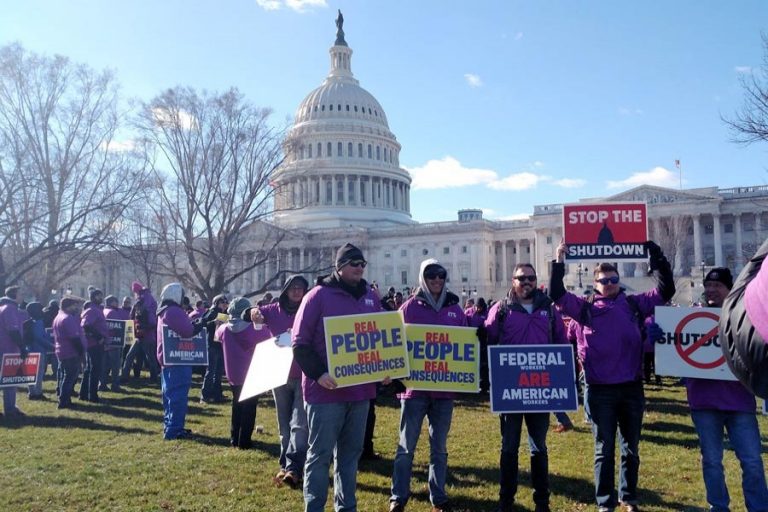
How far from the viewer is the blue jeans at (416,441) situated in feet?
20.8

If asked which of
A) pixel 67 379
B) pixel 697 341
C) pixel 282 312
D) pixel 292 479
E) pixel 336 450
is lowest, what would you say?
pixel 292 479

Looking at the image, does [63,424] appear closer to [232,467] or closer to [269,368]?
[232,467]

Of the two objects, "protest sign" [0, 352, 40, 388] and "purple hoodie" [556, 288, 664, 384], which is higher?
"purple hoodie" [556, 288, 664, 384]

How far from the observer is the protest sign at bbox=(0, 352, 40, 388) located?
12100mm

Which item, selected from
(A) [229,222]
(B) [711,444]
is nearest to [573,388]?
(B) [711,444]

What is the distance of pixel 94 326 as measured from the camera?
13984 millimetres

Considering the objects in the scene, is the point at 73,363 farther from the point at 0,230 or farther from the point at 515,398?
the point at 0,230

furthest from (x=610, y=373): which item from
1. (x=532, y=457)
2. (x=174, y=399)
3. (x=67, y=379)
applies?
(x=67, y=379)

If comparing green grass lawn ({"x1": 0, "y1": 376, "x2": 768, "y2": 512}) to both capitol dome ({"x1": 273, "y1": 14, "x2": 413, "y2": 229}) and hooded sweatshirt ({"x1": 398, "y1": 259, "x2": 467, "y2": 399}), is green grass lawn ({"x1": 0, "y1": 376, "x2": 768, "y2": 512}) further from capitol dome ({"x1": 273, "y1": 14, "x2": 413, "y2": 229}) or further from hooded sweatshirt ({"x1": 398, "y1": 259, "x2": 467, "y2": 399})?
capitol dome ({"x1": 273, "y1": 14, "x2": 413, "y2": 229})

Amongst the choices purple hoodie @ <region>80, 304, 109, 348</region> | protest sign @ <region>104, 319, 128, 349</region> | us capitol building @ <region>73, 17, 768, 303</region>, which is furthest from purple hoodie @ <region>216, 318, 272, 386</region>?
us capitol building @ <region>73, 17, 768, 303</region>

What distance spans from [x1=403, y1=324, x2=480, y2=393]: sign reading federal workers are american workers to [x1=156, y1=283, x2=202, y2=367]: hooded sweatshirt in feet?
15.1

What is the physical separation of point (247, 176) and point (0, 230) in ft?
38.9

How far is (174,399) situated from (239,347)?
1.59 m

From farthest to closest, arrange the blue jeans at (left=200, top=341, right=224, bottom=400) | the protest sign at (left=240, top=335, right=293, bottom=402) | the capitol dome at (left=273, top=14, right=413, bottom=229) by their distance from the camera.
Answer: the capitol dome at (left=273, top=14, right=413, bottom=229) < the blue jeans at (left=200, top=341, right=224, bottom=400) < the protest sign at (left=240, top=335, right=293, bottom=402)
